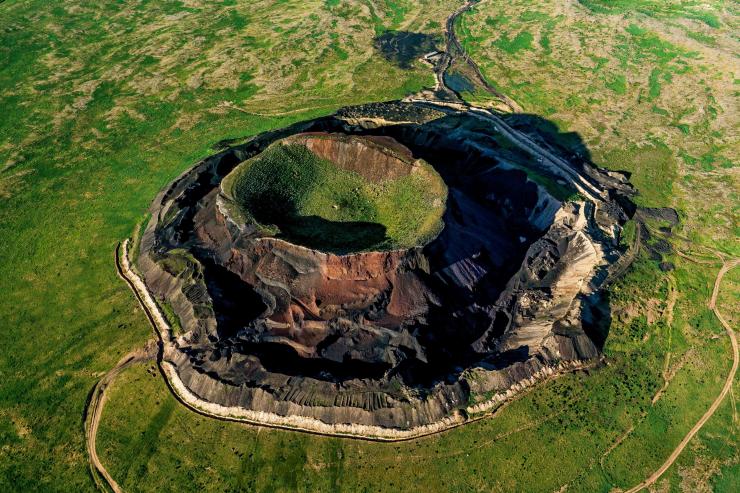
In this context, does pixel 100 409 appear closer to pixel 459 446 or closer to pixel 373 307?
pixel 373 307

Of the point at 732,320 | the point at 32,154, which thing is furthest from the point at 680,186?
the point at 32,154

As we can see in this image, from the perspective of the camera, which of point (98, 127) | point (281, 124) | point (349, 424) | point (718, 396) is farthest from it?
point (281, 124)

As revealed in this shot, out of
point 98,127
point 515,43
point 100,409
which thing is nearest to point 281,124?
point 98,127

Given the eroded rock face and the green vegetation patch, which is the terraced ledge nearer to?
the eroded rock face

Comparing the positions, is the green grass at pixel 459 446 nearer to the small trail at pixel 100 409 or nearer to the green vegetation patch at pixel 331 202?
the small trail at pixel 100 409

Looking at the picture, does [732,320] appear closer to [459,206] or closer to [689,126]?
[459,206]

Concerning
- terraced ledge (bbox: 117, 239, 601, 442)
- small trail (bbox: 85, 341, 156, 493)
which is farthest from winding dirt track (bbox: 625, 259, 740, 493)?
small trail (bbox: 85, 341, 156, 493)
